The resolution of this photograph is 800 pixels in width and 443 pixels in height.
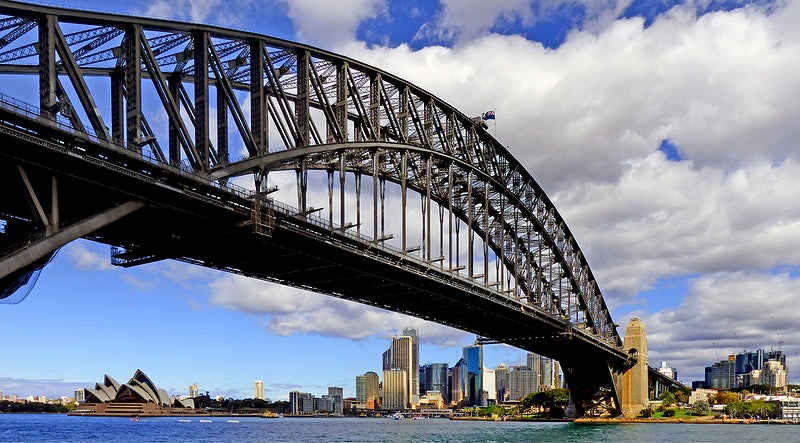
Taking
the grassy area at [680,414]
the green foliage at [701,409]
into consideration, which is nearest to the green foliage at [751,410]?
the green foliage at [701,409]

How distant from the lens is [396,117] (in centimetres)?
7238

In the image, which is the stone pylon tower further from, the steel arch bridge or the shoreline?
the steel arch bridge

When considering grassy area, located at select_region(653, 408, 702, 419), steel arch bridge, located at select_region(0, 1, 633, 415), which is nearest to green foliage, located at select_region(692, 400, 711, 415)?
grassy area, located at select_region(653, 408, 702, 419)

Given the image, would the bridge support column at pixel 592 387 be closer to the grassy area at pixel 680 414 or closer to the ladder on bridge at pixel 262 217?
the grassy area at pixel 680 414

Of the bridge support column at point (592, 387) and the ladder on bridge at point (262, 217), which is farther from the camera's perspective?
the bridge support column at point (592, 387)

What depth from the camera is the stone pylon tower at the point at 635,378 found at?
140 m

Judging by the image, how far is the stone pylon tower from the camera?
460ft

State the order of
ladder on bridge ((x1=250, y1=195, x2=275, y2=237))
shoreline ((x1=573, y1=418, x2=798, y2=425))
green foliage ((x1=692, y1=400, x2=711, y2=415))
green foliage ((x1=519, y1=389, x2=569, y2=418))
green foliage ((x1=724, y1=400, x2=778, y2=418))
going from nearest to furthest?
ladder on bridge ((x1=250, y1=195, x2=275, y2=237))
shoreline ((x1=573, y1=418, x2=798, y2=425))
green foliage ((x1=692, y1=400, x2=711, y2=415))
green foliage ((x1=519, y1=389, x2=569, y2=418))
green foliage ((x1=724, y1=400, x2=778, y2=418))

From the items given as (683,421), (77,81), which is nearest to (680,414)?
(683,421)

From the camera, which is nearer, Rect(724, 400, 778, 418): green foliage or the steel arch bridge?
the steel arch bridge

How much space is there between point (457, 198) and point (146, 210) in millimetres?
51037

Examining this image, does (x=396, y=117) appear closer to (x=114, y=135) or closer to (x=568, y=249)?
(x=114, y=135)

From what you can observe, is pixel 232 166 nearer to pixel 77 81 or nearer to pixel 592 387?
pixel 77 81

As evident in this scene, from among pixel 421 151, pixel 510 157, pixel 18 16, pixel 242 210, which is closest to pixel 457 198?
pixel 510 157
